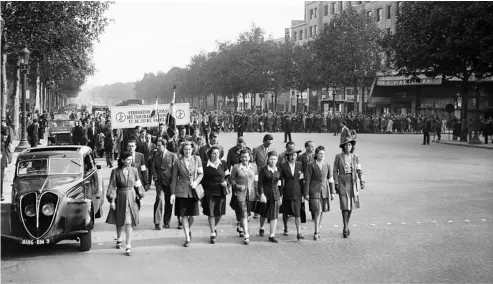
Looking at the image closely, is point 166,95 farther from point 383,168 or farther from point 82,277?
point 82,277

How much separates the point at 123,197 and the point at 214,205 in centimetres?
160

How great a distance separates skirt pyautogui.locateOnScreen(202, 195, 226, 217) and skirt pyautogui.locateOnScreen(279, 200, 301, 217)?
1.08m

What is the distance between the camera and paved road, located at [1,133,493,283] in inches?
305

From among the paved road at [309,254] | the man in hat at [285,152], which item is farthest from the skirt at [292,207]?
the man in hat at [285,152]

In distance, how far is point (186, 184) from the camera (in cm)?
1004

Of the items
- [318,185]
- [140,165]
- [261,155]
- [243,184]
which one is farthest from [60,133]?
[318,185]

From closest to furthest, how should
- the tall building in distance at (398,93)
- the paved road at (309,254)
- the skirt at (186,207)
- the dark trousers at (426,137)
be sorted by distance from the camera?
the paved road at (309,254) < the skirt at (186,207) < the dark trousers at (426,137) < the tall building in distance at (398,93)

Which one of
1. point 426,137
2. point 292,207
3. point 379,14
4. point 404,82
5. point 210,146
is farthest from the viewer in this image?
point 379,14

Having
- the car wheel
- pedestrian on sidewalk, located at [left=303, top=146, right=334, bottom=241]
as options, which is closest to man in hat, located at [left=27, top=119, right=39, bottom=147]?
the car wheel

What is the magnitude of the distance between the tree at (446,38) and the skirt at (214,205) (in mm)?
24855

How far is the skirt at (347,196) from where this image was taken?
10.5m

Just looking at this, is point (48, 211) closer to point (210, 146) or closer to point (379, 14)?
point (210, 146)

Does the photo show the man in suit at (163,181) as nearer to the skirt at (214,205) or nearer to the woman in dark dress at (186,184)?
the woman in dark dress at (186,184)

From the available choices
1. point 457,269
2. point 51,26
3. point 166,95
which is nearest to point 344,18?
point 51,26
